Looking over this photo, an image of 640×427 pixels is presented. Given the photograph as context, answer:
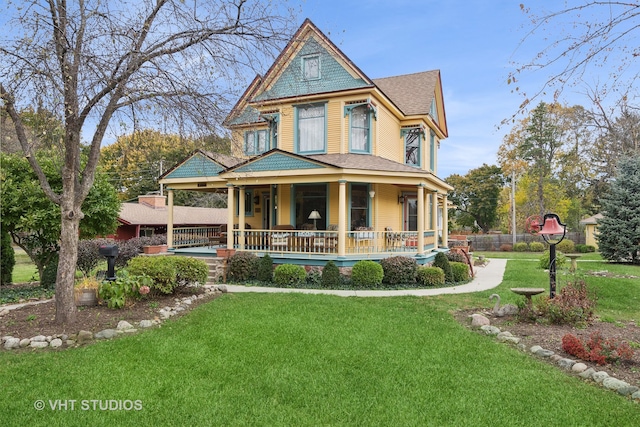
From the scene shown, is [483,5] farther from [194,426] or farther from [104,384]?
[104,384]

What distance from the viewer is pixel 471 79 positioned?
812 cm

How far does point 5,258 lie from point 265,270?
7.98 meters

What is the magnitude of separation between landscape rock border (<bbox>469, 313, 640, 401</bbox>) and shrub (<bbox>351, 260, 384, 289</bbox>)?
182 inches

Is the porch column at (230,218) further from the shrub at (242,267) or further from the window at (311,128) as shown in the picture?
the window at (311,128)

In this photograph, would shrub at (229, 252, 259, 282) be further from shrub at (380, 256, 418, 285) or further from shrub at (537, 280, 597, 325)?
shrub at (537, 280, 597, 325)

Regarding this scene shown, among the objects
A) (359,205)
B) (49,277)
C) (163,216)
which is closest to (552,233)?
(359,205)

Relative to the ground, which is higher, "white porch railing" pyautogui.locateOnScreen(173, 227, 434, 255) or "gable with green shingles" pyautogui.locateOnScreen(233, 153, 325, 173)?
"gable with green shingles" pyautogui.locateOnScreen(233, 153, 325, 173)

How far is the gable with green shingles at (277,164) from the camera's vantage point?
12.8 metres

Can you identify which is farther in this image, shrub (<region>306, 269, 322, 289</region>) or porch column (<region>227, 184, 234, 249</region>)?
porch column (<region>227, 184, 234, 249</region>)

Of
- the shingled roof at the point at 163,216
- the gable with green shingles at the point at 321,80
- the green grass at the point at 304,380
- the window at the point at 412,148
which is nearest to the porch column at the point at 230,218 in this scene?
the gable with green shingles at the point at 321,80

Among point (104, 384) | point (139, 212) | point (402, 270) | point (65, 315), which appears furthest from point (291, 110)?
point (139, 212)

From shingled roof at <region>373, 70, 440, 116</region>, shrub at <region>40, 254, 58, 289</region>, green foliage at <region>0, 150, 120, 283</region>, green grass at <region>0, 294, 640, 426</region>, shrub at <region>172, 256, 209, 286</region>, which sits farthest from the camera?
shingled roof at <region>373, 70, 440, 116</region>

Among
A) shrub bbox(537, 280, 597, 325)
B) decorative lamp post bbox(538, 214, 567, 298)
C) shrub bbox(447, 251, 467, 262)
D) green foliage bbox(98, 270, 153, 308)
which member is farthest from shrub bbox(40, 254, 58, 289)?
shrub bbox(447, 251, 467, 262)

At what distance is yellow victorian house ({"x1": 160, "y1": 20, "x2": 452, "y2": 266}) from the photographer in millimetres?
12836
